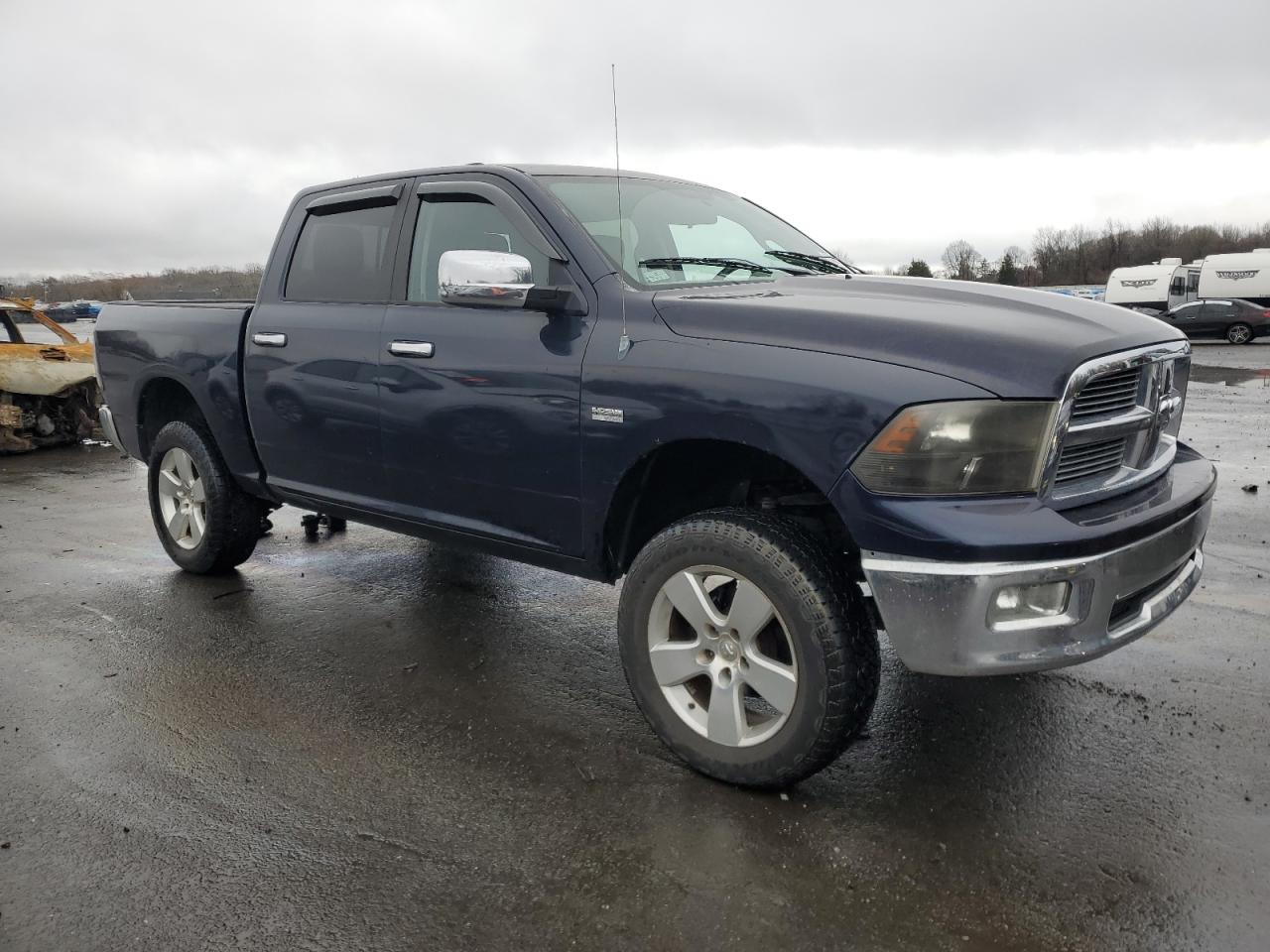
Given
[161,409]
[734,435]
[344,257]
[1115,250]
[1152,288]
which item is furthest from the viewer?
[1115,250]

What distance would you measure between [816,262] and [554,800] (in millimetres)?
2391

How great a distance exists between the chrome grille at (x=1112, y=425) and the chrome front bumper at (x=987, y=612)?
22 cm

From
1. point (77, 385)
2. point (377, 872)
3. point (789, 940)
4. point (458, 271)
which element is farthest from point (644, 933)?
point (77, 385)

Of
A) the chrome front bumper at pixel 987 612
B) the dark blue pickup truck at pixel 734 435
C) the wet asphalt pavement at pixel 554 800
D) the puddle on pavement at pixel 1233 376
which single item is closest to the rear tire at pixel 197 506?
the wet asphalt pavement at pixel 554 800

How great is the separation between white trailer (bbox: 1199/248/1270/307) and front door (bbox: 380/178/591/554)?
113 feet

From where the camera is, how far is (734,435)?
2809mm

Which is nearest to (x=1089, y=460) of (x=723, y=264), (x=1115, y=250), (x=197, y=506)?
(x=723, y=264)

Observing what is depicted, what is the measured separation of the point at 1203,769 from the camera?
301 cm

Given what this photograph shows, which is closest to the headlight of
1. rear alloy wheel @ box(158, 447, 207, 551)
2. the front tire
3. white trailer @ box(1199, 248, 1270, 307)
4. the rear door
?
the front tire

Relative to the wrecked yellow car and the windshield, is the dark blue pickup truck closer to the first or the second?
the windshield

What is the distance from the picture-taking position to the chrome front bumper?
245 cm

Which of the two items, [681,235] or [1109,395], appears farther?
[681,235]

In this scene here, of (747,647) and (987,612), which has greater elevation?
(987,612)

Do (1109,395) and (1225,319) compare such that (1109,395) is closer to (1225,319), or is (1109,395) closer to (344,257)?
(344,257)
